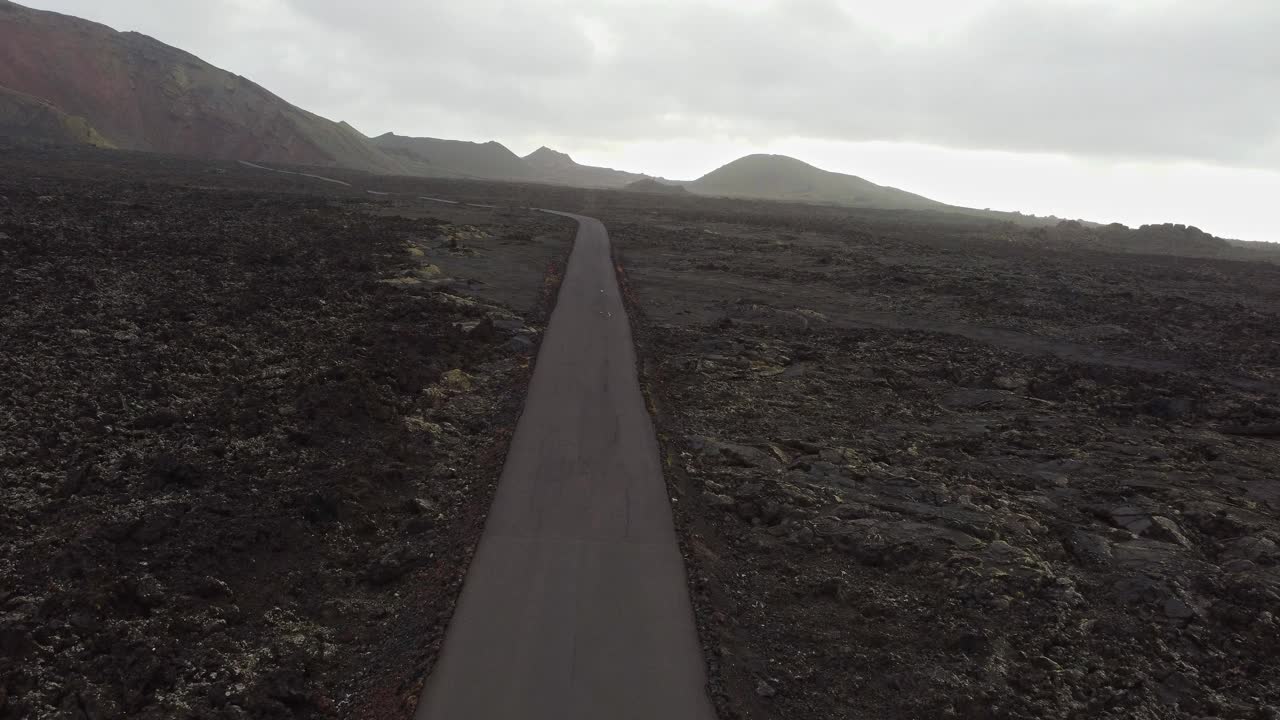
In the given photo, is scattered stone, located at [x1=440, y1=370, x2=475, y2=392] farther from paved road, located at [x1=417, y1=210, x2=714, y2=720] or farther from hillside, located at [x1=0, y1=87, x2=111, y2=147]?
hillside, located at [x1=0, y1=87, x2=111, y2=147]

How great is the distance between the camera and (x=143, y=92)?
392ft

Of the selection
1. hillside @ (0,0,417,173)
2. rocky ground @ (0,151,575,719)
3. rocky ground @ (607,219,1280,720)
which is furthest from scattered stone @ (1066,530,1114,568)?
hillside @ (0,0,417,173)

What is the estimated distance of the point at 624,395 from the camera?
1806cm

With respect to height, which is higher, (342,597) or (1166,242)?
(1166,242)

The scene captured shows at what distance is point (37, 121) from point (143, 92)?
3682 cm

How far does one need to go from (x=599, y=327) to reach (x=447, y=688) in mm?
17826

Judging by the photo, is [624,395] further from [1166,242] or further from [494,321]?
[1166,242]

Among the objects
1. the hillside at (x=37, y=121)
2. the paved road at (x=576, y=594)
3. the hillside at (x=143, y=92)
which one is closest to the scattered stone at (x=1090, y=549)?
the paved road at (x=576, y=594)

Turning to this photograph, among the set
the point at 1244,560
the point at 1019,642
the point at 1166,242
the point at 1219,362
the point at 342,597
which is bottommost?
the point at 342,597

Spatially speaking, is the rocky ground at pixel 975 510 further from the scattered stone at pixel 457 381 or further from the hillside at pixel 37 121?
the hillside at pixel 37 121

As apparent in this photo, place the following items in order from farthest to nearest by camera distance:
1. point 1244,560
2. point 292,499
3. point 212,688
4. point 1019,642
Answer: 1. point 292,499
2. point 1244,560
3. point 1019,642
4. point 212,688

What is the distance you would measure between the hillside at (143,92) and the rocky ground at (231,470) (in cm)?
11088

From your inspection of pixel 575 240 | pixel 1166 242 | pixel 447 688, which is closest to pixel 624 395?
pixel 447 688

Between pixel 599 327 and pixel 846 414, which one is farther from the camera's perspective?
pixel 599 327
